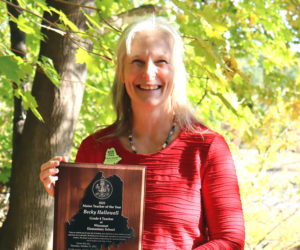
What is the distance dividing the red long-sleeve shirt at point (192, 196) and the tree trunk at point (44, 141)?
5.32ft

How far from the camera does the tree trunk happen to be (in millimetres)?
3457

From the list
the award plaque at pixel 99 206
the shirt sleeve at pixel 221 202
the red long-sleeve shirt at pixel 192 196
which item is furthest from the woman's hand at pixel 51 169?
the shirt sleeve at pixel 221 202

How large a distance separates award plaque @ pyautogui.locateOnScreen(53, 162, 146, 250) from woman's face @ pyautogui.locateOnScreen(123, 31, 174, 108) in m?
0.46

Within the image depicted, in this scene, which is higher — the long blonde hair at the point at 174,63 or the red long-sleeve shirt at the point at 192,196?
the long blonde hair at the point at 174,63

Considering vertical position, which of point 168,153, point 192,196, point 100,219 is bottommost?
point 100,219

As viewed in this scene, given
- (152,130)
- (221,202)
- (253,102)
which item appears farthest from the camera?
(253,102)

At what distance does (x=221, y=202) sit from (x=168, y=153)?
34 cm

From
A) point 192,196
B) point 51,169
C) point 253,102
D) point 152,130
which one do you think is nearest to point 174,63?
point 152,130

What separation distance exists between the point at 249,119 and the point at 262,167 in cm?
113

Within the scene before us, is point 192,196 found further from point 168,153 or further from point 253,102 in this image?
point 253,102

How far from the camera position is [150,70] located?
6.42ft

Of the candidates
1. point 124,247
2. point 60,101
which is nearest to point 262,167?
point 60,101

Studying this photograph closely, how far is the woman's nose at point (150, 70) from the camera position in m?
1.96

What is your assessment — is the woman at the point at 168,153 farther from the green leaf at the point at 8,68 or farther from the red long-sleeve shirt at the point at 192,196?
the green leaf at the point at 8,68
